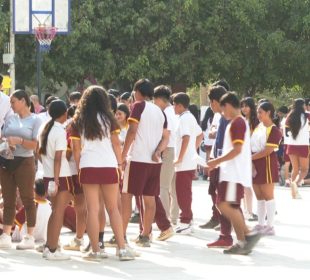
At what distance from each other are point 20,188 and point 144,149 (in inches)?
54.9

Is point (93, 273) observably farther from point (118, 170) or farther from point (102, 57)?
point (102, 57)

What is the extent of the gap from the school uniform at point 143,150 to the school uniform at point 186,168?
1.57 m

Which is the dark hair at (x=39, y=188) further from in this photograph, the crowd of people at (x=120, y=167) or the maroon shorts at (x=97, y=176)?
the maroon shorts at (x=97, y=176)

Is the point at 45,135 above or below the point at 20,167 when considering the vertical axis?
above

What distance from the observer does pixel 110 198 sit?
10.2 m

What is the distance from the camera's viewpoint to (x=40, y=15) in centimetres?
2920

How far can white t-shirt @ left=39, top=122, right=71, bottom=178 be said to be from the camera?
1034 cm

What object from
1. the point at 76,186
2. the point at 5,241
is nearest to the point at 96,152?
the point at 76,186

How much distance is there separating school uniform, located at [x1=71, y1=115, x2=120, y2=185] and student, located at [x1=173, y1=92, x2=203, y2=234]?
2.77 m

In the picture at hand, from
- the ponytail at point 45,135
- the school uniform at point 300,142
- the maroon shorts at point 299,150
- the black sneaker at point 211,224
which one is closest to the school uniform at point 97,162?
the ponytail at point 45,135

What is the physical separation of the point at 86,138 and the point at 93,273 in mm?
1325

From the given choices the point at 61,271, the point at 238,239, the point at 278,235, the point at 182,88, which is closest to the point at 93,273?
the point at 61,271

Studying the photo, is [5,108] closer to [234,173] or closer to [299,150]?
[234,173]

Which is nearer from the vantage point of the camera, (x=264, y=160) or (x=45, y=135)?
(x=45, y=135)
